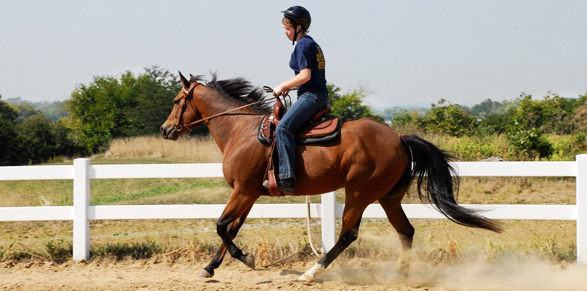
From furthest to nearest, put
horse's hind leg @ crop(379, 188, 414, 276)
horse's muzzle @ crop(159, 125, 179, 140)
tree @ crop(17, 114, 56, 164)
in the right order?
tree @ crop(17, 114, 56, 164) → horse's muzzle @ crop(159, 125, 179, 140) → horse's hind leg @ crop(379, 188, 414, 276)

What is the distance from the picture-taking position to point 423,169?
5.85m

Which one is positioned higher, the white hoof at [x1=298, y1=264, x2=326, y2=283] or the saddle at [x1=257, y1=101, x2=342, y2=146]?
the saddle at [x1=257, y1=101, x2=342, y2=146]

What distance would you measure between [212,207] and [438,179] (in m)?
2.74

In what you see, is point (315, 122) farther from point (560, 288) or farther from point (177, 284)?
point (560, 288)

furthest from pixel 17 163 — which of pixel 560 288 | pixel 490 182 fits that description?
pixel 560 288

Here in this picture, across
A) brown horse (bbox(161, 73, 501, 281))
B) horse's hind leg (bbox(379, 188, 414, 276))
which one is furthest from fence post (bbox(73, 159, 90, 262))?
horse's hind leg (bbox(379, 188, 414, 276))

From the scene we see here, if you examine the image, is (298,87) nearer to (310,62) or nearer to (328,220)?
(310,62)

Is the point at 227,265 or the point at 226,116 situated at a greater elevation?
the point at 226,116

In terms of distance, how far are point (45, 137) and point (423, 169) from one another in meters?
34.8

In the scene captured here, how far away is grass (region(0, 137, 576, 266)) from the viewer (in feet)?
22.0

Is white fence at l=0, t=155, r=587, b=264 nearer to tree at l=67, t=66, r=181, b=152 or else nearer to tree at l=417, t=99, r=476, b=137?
tree at l=417, t=99, r=476, b=137

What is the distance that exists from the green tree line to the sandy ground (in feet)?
37.0

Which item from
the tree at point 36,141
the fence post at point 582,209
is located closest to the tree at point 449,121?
Result: the fence post at point 582,209

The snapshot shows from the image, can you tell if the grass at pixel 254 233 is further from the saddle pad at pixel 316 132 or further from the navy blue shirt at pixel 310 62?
the navy blue shirt at pixel 310 62
